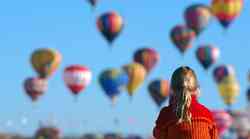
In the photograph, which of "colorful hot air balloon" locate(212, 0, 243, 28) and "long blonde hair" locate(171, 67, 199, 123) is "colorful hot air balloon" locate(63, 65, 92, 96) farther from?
"long blonde hair" locate(171, 67, 199, 123)

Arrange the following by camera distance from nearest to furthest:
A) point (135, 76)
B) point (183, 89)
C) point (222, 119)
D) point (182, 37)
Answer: point (183, 89), point (182, 37), point (135, 76), point (222, 119)

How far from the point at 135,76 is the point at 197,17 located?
5.82 m

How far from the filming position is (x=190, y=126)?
4914 mm

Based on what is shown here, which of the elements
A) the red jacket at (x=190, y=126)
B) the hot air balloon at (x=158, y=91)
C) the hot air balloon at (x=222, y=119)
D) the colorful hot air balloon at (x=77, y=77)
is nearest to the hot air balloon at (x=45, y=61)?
the colorful hot air balloon at (x=77, y=77)

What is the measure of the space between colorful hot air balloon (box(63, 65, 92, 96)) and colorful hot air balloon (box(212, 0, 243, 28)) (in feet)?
28.6

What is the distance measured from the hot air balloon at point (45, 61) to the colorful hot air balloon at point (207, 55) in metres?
9.33

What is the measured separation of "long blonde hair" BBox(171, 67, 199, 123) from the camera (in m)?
4.85

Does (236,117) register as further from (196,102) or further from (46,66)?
(196,102)

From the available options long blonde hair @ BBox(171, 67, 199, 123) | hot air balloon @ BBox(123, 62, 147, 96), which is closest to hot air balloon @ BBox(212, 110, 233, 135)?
hot air balloon @ BBox(123, 62, 147, 96)

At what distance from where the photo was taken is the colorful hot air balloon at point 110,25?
4603 centimetres

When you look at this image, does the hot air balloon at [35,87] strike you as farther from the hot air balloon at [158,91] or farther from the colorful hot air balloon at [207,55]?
the colorful hot air balloon at [207,55]

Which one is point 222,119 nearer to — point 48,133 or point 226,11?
point 226,11

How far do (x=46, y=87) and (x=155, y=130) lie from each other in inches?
1859

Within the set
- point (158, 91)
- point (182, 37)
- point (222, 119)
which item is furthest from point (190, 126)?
point (222, 119)
